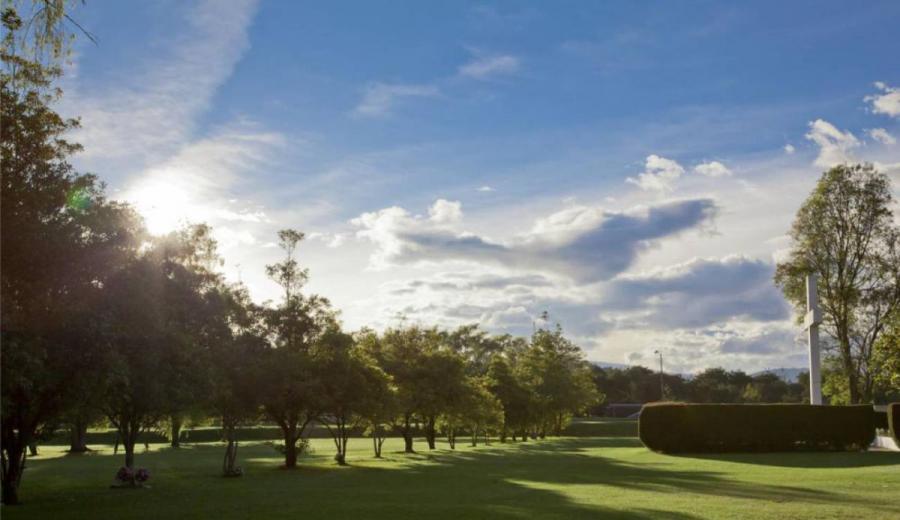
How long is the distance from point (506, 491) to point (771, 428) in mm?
28593

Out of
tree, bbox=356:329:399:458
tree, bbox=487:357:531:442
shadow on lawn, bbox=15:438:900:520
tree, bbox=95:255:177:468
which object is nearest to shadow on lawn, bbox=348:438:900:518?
shadow on lawn, bbox=15:438:900:520

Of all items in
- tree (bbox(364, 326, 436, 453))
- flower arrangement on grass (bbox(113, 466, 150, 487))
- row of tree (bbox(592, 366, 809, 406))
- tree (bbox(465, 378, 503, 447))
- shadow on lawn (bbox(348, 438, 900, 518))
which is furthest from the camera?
row of tree (bbox(592, 366, 809, 406))

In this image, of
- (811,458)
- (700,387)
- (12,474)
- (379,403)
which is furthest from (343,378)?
(700,387)

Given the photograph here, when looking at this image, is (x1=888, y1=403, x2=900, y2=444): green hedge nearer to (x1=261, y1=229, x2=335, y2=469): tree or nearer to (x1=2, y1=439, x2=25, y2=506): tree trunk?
(x1=261, y1=229, x2=335, y2=469): tree

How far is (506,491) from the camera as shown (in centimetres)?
2408

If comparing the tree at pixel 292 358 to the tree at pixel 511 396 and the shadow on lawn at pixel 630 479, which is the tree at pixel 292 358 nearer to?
the shadow on lawn at pixel 630 479

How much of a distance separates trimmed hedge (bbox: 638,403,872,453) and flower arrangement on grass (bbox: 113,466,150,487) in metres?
30.8

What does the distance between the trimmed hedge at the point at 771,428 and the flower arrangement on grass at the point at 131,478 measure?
30.8m

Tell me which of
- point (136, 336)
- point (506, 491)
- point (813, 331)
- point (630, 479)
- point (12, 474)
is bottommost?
point (630, 479)

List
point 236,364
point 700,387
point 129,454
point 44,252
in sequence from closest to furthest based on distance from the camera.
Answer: point 44,252 < point 129,454 < point 236,364 < point 700,387

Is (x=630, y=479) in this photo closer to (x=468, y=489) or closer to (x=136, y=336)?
(x=468, y=489)

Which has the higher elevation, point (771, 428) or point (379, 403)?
point (379, 403)

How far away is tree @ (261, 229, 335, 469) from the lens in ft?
131

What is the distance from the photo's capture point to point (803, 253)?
180ft
